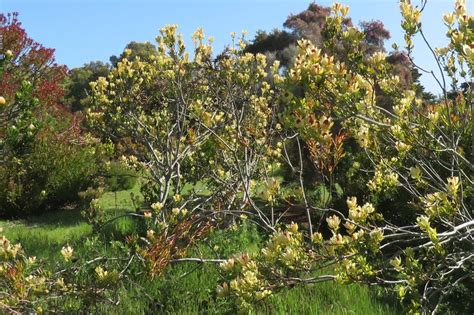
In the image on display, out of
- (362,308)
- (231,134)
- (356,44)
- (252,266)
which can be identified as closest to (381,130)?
(356,44)

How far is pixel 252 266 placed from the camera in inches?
96.0

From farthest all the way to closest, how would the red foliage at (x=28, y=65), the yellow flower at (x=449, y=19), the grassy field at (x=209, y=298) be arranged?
the red foliage at (x=28, y=65) → the grassy field at (x=209, y=298) → the yellow flower at (x=449, y=19)

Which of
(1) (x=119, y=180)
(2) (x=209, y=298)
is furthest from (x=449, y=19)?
(1) (x=119, y=180)

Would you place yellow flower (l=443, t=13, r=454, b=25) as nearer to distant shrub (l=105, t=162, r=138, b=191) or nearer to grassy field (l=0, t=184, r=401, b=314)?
grassy field (l=0, t=184, r=401, b=314)

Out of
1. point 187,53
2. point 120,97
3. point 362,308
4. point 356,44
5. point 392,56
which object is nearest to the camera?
point 356,44

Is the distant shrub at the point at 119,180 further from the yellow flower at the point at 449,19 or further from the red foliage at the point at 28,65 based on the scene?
the yellow flower at the point at 449,19

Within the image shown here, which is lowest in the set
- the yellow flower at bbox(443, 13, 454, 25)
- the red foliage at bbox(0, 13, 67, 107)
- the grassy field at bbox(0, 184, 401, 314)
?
the grassy field at bbox(0, 184, 401, 314)

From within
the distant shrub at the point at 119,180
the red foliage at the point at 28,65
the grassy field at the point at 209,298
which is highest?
the red foliage at the point at 28,65

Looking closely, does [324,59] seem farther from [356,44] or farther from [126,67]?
[126,67]

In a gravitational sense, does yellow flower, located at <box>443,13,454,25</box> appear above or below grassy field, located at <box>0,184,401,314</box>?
above

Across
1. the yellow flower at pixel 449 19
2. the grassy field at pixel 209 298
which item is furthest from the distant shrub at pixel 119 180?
the yellow flower at pixel 449 19

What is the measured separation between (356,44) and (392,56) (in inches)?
533

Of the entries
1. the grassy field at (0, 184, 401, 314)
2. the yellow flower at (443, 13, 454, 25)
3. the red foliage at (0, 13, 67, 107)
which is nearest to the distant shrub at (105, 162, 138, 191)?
the red foliage at (0, 13, 67, 107)

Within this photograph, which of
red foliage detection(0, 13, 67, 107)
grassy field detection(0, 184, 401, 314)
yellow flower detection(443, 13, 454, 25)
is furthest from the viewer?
red foliage detection(0, 13, 67, 107)
